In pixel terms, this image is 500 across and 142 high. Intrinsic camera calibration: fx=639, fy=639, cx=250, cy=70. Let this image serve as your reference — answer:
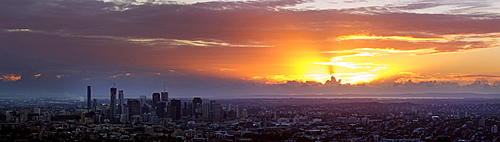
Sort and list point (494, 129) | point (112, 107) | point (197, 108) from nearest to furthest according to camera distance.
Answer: point (494, 129), point (112, 107), point (197, 108)

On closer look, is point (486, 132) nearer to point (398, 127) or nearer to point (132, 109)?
point (398, 127)

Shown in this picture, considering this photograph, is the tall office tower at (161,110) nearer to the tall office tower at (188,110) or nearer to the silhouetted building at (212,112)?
the tall office tower at (188,110)

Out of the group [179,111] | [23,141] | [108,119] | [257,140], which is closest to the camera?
[23,141]

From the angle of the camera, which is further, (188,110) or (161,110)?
(188,110)

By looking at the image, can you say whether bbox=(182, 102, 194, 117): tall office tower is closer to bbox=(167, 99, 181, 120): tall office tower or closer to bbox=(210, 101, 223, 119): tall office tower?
bbox=(167, 99, 181, 120): tall office tower

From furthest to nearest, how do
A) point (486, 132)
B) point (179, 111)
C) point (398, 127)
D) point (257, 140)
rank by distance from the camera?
1. point (179, 111)
2. point (398, 127)
3. point (486, 132)
4. point (257, 140)

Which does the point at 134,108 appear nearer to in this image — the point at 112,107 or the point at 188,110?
the point at 112,107

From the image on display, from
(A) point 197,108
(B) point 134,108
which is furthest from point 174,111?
(A) point 197,108

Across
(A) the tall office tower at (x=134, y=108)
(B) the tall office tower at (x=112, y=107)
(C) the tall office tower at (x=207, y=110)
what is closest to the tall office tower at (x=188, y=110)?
(C) the tall office tower at (x=207, y=110)

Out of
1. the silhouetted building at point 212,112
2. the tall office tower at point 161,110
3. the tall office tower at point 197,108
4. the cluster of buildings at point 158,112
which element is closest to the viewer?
the cluster of buildings at point 158,112

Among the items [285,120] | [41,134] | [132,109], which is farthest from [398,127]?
[132,109]

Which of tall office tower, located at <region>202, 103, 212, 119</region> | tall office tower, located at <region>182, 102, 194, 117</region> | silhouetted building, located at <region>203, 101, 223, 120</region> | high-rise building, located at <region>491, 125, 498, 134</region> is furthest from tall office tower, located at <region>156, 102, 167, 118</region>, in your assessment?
high-rise building, located at <region>491, 125, 498, 134</region>
